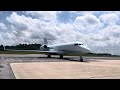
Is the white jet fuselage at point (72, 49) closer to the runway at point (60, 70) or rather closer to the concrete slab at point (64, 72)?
the runway at point (60, 70)

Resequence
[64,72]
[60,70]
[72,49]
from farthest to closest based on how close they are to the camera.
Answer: [72,49], [60,70], [64,72]

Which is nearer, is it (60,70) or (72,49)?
(60,70)

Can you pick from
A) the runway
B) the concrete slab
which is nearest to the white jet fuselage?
the runway

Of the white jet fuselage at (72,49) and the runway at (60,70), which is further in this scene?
the white jet fuselage at (72,49)

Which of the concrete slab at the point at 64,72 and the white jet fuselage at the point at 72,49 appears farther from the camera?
the white jet fuselage at the point at 72,49

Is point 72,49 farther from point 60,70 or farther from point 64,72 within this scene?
point 64,72

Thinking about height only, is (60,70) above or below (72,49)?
below

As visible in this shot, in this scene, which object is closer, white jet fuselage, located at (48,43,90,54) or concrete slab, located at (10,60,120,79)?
concrete slab, located at (10,60,120,79)

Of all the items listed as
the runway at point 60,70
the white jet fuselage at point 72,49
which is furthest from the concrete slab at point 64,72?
the white jet fuselage at point 72,49

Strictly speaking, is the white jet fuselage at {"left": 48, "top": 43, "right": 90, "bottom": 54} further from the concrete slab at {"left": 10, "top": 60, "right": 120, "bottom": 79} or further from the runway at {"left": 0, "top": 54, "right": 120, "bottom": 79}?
the concrete slab at {"left": 10, "top": 60, "right": 120, "bottom": 79}

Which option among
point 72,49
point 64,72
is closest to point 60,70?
point 64,72
